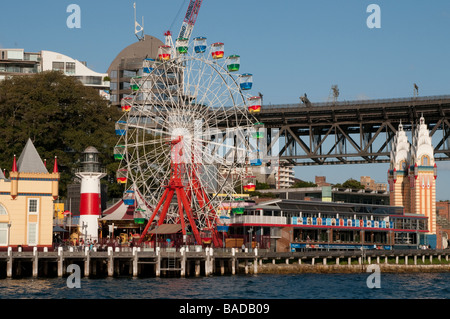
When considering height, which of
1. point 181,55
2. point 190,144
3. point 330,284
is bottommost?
point 330,284

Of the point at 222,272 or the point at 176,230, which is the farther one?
the point at 176,230

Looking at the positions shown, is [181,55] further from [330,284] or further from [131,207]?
[330,284]

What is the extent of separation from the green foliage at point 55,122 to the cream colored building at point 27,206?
39.9 meters

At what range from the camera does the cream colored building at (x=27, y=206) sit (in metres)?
79.6

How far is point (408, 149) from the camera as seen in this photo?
124562mm

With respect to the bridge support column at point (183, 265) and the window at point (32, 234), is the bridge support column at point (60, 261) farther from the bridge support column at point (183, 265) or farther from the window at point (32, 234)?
the bridge support column at point (183, 265)

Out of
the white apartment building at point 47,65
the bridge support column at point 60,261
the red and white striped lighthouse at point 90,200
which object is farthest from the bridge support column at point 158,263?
the white apartment building at point 47,65

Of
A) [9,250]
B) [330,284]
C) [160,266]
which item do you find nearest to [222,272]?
[160,266]

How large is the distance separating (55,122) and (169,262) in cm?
5449

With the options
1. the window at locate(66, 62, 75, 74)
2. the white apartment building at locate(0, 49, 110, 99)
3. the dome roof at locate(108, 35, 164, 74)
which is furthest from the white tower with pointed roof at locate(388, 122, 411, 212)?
the window at locate(66, 62, 75, 74)

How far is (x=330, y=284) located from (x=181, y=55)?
3181 centimetres

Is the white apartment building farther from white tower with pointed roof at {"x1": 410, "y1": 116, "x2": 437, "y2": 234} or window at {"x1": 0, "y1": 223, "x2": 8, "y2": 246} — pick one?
window at {"x1": 0, "y1": 223, "x2": 8, "y2": 246}

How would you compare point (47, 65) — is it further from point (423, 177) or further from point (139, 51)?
point (423, 177)

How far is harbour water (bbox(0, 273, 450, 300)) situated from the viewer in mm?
60875
